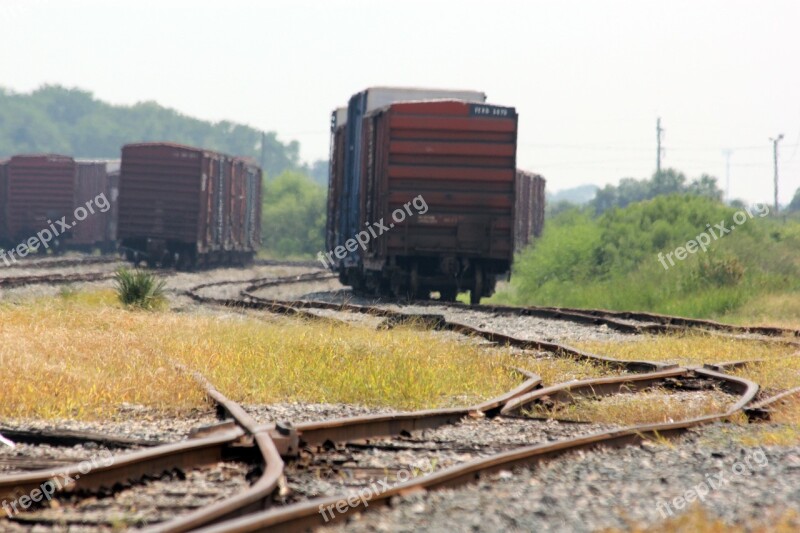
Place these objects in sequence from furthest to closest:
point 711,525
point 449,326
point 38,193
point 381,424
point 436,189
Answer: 1. point 38,193
2. point 436,189
3. point 449,326
4. point 381,424
5. point 711,525

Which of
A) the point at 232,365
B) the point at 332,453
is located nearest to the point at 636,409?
the point at 332,453

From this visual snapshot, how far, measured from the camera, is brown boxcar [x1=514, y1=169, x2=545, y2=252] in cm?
3454

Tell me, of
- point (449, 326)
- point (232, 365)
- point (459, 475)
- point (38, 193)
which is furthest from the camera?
point (38, 193)

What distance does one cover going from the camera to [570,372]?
9.16m

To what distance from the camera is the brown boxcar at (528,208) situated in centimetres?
3454

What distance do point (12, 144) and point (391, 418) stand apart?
158535mm

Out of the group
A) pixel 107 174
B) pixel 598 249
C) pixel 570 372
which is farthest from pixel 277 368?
pixel 107 174

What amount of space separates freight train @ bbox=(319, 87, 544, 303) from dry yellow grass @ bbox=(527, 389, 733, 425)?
11.1 m

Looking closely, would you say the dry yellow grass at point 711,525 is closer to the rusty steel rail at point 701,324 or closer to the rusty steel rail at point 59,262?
the rusty steel rail at point 701,324

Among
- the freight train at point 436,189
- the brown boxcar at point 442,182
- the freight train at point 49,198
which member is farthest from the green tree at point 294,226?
the brown boxcar at point 442,182

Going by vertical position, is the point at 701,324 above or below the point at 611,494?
above

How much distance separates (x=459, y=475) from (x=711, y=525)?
1091 millimetres

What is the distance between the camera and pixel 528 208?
3756 cm

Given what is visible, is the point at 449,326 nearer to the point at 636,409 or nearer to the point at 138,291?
the point at 138,291
